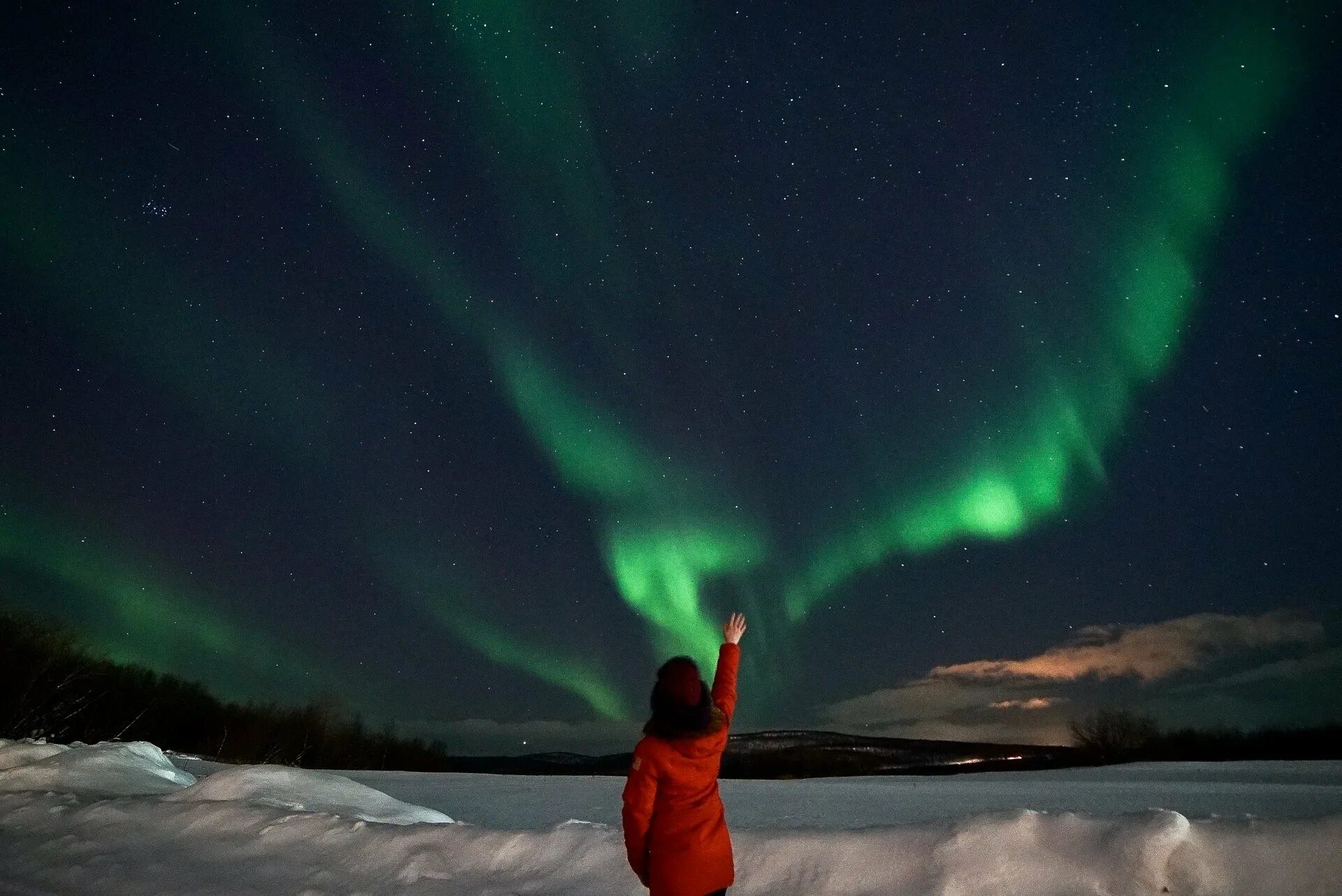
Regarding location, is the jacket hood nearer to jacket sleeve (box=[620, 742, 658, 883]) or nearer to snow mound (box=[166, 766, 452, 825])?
jacket sleeve (box=[620, 742, 658, 883])

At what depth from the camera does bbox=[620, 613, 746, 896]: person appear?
3424 millimetres

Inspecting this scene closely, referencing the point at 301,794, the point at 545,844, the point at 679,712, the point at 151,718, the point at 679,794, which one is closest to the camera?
the point at 679,712

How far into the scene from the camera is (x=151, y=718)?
46.4 meters

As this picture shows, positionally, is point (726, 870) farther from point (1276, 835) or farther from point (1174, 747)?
point (1174, 747)

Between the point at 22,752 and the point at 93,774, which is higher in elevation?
the point at 22,752

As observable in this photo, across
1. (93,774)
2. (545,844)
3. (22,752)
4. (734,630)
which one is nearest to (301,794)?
(93,774)

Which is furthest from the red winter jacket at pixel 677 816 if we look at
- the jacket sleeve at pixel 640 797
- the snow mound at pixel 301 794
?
the snow mound at pixel 301 794

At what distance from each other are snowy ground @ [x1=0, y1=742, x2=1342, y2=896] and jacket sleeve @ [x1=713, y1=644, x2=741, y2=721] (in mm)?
1811

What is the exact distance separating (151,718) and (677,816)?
53866 millimetres

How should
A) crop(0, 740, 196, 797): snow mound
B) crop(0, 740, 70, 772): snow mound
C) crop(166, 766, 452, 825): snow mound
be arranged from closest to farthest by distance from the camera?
crop(166, 766, 452, 825): snow mound, crop(0, 740, 196, 797): snow mound, crop(0, 740, 70, 772): snow mound

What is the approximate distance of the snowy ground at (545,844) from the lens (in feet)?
13.8

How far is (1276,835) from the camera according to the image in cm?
418

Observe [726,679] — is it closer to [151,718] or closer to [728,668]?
[728,668]

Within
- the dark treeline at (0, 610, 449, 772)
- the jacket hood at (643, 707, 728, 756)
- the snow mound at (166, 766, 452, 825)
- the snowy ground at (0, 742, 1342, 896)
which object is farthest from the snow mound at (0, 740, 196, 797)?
the dark treeline at (0, 610, 449, 772)
